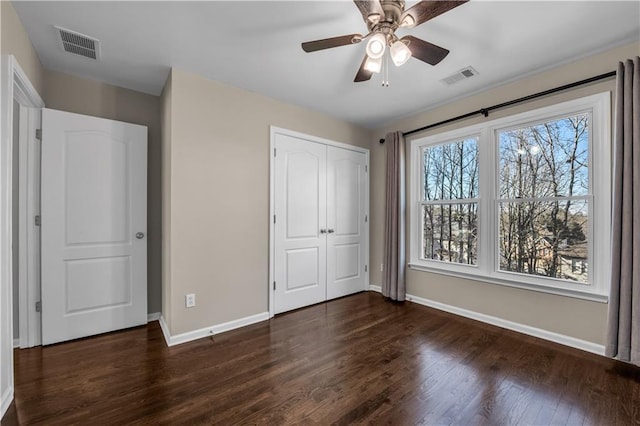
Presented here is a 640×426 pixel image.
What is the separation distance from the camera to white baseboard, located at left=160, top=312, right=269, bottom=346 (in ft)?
8.34

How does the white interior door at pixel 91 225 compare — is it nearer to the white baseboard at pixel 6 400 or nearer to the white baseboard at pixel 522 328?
the white baseboard at pixel 6 400

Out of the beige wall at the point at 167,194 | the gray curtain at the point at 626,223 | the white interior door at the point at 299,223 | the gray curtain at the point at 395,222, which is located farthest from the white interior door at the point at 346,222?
the gray curtain at the point at 626,223

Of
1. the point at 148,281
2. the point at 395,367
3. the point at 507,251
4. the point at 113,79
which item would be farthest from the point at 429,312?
the point at 113,79

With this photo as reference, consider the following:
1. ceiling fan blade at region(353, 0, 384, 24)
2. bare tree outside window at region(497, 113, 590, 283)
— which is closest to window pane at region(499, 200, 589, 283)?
bare tree outside window at region(497, 113, 590, 283)

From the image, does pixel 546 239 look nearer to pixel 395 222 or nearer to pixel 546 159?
pixel 546 159

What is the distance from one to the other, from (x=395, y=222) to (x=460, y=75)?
182cm

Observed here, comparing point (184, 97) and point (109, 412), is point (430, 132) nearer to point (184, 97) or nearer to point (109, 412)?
point (184, 97)

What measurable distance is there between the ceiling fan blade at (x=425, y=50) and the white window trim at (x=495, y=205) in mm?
1569

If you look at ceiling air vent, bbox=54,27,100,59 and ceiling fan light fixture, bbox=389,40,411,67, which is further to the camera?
ceiling air vent, bbox=54,27,100,59

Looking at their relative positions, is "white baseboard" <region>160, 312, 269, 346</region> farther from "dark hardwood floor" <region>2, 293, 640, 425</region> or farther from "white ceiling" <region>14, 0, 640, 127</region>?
"white ceiling" <region>14, 0, 640, 127</region>

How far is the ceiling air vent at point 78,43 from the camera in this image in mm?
2076

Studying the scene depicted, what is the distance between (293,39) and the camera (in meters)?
2.16

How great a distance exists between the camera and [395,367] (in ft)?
7.09

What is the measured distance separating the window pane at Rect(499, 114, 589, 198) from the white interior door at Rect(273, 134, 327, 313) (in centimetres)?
208
